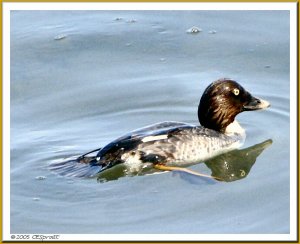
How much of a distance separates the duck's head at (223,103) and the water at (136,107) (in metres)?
0.30

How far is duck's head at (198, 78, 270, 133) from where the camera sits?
10172 mm

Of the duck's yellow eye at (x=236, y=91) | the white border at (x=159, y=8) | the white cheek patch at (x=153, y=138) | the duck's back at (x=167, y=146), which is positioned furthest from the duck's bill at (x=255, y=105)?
the white cheek patch at (x=153, y=138)

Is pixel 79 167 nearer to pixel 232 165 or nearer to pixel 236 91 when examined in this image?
pixel 232 165

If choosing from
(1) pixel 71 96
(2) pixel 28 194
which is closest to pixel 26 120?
(1) pixel 71 96

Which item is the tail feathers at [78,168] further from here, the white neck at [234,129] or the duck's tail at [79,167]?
the white neck at [234,129]

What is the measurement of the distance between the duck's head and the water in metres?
0.30

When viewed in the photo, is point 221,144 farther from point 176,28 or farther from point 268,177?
point 176,28

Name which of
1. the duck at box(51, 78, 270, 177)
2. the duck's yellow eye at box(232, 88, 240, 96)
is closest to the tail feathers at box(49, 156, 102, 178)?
the duck at box(51, 78, 270, 177)

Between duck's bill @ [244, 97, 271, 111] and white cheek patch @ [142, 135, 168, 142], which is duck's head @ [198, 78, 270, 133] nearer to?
duck's bill @ [244, 97, 271, 111]

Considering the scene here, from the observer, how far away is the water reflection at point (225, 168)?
9320 millimetres

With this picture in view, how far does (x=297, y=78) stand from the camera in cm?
1022

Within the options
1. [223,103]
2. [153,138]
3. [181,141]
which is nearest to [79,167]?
[153,138]

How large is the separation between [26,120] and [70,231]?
2.72m

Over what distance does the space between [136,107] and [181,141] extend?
1.41 m
